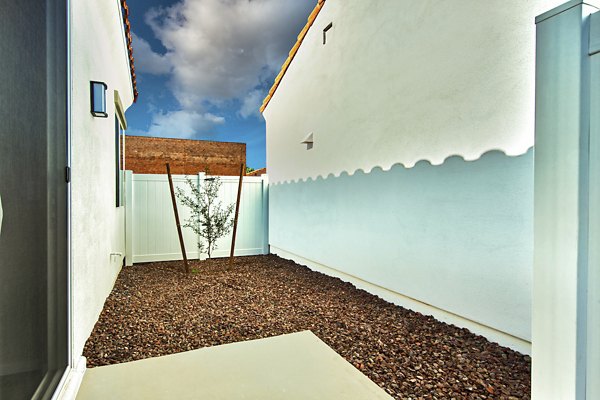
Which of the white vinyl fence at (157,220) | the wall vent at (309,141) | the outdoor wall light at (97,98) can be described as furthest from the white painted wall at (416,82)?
the outdoor wall light at (97,98)

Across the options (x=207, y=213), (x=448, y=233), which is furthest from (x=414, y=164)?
(x=207, y=213)

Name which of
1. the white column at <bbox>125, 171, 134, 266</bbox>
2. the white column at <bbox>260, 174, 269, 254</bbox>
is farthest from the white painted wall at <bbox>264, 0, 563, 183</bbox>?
the white column at <bbox>125, 171, 134, 266</bbox>

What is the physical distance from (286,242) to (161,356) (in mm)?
5092

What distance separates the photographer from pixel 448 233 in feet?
11.9

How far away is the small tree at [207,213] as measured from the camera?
7246 millimetres

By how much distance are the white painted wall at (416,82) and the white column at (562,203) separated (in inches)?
65.4

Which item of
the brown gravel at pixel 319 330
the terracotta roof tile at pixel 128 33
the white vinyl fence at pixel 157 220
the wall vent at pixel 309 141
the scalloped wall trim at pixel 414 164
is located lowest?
the brown gravel at pixel 319 330

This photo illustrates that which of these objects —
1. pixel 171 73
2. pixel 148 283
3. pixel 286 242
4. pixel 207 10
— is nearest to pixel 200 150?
pixel 171 73

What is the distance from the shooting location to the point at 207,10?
33.1ft

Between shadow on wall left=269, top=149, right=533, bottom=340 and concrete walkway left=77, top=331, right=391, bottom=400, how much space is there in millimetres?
1612

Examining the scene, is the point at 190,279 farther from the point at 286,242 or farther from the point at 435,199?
the point at 435,199

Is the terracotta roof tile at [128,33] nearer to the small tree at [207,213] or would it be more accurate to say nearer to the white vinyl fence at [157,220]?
the white vinyl fence at [157,220]

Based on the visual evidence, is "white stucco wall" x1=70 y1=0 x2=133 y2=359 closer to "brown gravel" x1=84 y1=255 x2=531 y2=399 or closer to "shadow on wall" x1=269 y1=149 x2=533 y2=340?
"brown gravel" x1=84 y1=255 x2=531 y2=399

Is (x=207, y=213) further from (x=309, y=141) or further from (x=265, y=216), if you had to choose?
(x=309, y=141)
